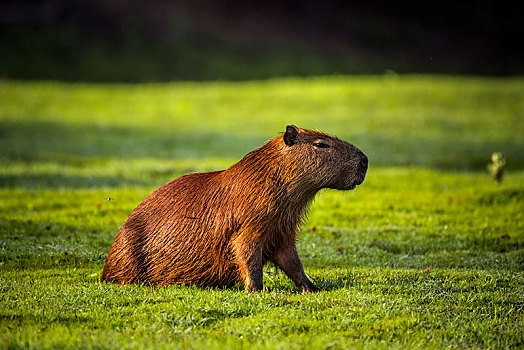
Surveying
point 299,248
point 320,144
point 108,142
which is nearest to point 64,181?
point 299,248

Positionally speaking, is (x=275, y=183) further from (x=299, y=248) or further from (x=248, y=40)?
(x=248, y=40)

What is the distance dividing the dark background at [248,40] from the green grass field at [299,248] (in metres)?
18.3

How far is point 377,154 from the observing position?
28047 mm

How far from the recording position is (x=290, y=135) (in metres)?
8.30

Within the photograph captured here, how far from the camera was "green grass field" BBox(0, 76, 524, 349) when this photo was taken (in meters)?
6.89

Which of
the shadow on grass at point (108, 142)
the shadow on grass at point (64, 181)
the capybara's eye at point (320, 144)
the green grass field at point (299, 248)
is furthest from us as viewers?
the shadow on grass at point (108, 142)

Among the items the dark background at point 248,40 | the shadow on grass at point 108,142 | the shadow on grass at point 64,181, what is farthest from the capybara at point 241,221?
the dark background at point 248,40

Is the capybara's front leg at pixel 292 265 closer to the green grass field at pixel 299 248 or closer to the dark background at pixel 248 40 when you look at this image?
the green grass field at pixel 299 248

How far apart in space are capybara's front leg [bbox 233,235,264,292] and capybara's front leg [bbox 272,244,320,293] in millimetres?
433

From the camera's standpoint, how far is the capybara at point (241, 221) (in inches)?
322

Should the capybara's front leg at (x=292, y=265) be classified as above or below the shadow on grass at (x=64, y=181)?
below

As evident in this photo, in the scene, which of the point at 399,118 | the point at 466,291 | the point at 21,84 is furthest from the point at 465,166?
the point at 21,84

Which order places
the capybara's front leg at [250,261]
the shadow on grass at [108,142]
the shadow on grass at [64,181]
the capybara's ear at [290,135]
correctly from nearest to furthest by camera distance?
the capybara's front leg at [250,261] → the capybara's ear at [290,135] → the shadow on grass at [64,181] → the shadow on grass at [108,142]

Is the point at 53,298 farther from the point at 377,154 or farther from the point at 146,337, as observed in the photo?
the point at 377,154
